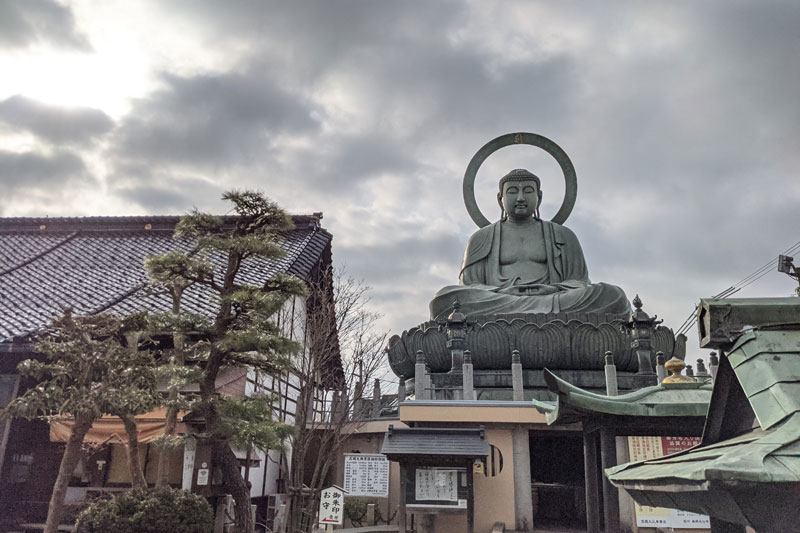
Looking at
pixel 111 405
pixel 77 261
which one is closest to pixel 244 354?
pixel 111 405

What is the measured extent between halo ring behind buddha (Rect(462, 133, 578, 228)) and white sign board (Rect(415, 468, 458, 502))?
8.29 metres

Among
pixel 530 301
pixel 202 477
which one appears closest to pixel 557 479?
pixel 530 301

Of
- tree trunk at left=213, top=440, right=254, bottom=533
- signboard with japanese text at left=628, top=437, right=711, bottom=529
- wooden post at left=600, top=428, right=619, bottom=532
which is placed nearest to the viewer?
wooden post at left=600, top=428, right=619, bottom=532

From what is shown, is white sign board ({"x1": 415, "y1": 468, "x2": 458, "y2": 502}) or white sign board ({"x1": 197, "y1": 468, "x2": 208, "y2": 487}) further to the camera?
white sign board ({"x1": 197, "y1": 468, "x2": 208, "y2": 487})

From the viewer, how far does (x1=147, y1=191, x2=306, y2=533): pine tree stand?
6129mm

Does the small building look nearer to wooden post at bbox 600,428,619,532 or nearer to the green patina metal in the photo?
wooden post at bbox 600,428,619,532

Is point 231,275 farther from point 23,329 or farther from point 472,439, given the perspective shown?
point 23,329

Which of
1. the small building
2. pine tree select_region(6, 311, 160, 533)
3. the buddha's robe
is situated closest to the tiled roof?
the small building

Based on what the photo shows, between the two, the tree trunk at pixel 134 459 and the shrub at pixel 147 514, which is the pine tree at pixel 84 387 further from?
the shrub at pixel 147 514

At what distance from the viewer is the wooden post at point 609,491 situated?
3.75m

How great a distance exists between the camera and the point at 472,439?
22.1ft

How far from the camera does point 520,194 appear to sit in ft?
43.5

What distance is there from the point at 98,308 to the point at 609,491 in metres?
8.63

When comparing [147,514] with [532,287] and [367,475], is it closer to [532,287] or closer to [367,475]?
[367,475]
